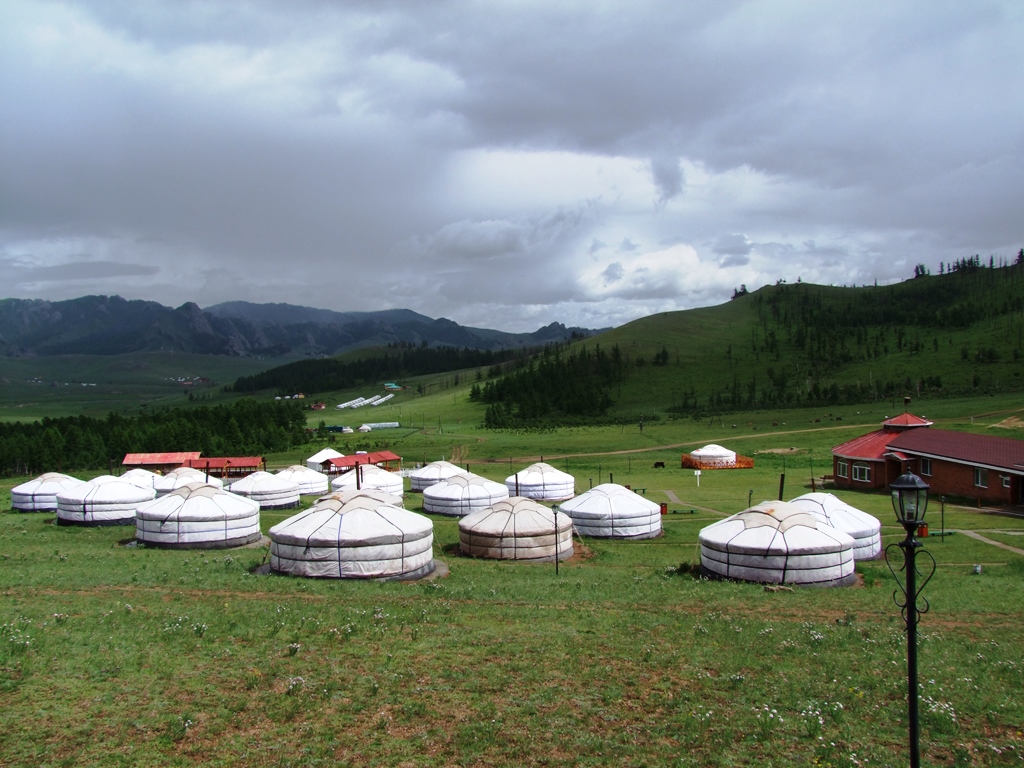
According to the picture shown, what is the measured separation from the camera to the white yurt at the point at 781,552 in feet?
68.2

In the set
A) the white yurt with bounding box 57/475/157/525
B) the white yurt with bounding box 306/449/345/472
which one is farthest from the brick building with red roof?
the white yurt with bounding box 306/449/345/472

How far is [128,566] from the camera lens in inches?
848

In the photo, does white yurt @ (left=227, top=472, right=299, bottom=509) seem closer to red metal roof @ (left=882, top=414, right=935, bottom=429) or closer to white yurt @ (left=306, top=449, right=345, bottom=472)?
white yurt @ (left=306, top=449, right=345, bottom=472)

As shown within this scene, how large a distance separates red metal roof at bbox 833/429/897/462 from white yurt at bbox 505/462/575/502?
72.4 ft

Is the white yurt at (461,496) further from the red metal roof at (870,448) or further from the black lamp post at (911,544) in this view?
the black lamp post at (911,544)

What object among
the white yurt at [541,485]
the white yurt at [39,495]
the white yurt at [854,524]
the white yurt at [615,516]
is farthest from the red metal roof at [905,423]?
the white yurt at [39,495]

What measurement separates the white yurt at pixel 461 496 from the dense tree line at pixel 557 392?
75.8 metres

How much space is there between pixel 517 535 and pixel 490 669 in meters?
13.9

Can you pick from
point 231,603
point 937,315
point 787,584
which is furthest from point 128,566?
point 937,315

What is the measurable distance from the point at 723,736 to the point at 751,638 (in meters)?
4.96

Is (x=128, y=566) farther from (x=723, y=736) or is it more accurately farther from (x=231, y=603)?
(x=723, y=736)

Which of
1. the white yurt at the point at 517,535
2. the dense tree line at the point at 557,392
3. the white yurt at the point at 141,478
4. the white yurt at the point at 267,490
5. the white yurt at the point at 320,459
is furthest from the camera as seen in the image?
the dense tree line at the point at 557,392

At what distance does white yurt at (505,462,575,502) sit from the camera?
44250mm

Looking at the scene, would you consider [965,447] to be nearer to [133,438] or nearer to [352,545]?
[352,545]
